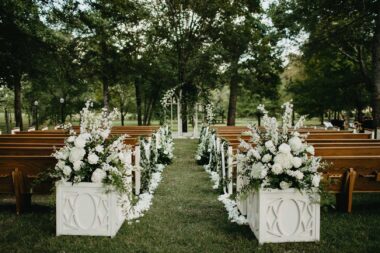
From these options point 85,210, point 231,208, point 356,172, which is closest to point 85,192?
point 85,210

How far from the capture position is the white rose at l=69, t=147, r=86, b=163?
5203 millimetres

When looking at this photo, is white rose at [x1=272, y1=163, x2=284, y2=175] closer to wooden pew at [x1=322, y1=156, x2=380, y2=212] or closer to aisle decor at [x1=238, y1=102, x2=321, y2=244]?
aisle decor at [x1=238, y1=102, x2=321, y2=244]

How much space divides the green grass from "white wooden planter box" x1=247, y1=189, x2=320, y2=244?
0.38 ft

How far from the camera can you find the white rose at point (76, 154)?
5.20 metres

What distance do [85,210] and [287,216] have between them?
2633 millimetres

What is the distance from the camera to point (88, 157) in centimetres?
518

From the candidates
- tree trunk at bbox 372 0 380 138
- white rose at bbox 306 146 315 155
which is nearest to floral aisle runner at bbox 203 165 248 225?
white rose at bbox 306 146 315 155

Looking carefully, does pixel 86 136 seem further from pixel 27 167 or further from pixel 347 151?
pixel 347 151

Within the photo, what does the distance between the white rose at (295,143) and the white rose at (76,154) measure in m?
2.69

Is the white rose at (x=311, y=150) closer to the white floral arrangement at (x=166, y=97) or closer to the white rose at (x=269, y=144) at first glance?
the white rose at (x=269, y=144)

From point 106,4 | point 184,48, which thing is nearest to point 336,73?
point 184,48

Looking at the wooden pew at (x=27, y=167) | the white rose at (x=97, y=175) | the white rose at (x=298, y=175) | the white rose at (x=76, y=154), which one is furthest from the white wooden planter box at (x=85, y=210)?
the white rose at (x=298, y=175)

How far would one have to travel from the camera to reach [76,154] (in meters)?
5.20

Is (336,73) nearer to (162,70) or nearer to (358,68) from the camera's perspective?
(358,68)
